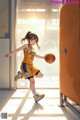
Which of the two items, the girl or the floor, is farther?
the girl

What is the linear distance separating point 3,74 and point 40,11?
127 cm

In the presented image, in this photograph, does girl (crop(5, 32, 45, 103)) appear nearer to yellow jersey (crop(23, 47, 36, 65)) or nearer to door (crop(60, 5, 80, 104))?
yellow jersey (crop(23, 47, 36, 65))

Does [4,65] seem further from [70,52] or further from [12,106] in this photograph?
[70,52]

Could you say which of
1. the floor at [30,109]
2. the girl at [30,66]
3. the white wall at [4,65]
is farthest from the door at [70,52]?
the white wall at [4,65]

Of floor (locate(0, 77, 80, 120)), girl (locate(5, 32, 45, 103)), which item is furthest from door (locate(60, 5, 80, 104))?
girl (locate(5, 32, 45, 103))

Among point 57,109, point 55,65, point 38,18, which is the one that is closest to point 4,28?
point 38,18

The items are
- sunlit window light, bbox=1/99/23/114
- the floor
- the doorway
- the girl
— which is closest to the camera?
the floor

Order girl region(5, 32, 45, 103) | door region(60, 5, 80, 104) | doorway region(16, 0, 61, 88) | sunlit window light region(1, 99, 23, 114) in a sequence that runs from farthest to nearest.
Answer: doorway region(16, 0, 61, 88), girl region(5, 32, 45, 103), sunlit window light region(1, 99, 23, 114), door region(60, 5, 80, 104)

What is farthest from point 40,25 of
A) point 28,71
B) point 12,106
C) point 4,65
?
point 12,106

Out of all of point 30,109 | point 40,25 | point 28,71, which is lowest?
point 30,109

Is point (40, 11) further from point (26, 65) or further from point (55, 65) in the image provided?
point (26, 65)

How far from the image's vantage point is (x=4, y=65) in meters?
4.13

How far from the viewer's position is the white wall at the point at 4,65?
4102 mm

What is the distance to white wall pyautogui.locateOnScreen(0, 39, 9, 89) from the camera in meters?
4.10
